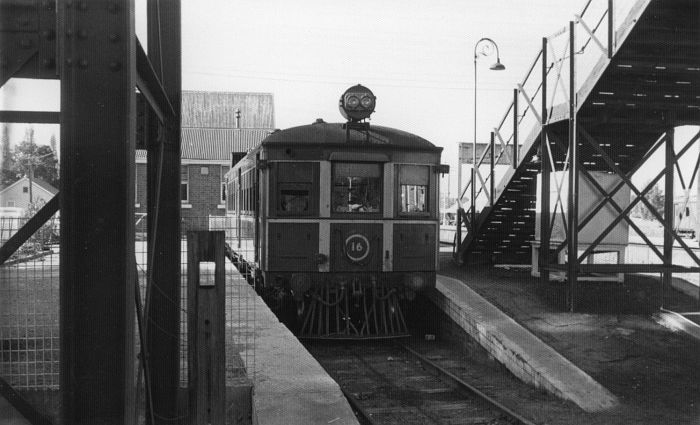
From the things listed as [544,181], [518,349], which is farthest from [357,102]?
[518,349]

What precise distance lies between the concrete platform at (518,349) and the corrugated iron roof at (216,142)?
81.2ft

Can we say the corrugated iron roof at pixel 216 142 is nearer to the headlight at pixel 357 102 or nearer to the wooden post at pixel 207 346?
the headlight at pixel 357 102

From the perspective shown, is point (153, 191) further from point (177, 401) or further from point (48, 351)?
point (48, 351)

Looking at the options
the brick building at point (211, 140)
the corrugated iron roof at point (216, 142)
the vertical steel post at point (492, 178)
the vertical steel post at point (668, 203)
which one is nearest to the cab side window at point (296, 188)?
the vertical steel post at point (492, 178)

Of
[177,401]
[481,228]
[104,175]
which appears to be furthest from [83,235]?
[481,228]

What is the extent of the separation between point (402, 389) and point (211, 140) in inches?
1168

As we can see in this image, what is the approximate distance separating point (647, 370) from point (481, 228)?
A: 599 centimetres

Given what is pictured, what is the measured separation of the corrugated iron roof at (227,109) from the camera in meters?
40.4

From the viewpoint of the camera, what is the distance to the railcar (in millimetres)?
10375

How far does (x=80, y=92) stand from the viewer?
237 cm

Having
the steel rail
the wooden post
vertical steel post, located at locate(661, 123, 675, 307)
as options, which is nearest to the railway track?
the steel rail

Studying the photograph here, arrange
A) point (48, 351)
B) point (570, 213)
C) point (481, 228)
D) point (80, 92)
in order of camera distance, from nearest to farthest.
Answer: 1. point (80, 92)
2. point (48, 351)
3. point (570, 213)
4. point (481, 228)

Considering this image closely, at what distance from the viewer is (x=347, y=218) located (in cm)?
1048

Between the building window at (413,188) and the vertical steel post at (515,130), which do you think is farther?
the vertical steel post at (515,130)
